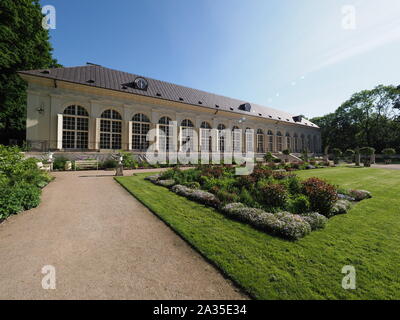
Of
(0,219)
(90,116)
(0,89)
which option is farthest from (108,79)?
(0,219)

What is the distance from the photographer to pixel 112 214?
4.61m

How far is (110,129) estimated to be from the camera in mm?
18500

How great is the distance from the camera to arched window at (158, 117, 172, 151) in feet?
70.3

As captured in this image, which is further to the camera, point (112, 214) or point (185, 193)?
point (185, 193)

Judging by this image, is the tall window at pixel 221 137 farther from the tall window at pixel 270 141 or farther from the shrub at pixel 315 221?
the shrub at pixel 315 221

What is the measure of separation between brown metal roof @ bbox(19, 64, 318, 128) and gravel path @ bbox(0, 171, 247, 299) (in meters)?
17.0

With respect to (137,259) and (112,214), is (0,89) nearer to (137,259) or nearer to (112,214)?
(112,214)

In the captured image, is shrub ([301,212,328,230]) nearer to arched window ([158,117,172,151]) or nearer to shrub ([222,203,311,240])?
shrub ([222,203,311,240])

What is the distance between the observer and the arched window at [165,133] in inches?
843

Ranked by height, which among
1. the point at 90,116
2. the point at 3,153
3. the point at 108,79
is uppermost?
the point at 108,79

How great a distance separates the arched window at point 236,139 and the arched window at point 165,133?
37.0ft

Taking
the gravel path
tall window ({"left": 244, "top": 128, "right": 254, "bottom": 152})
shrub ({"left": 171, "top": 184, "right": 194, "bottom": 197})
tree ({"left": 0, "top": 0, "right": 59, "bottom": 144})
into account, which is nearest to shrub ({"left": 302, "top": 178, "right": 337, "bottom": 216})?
the gravel path

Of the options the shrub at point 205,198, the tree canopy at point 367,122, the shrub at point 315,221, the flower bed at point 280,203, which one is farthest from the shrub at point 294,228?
the tree canopy at point 367,122
